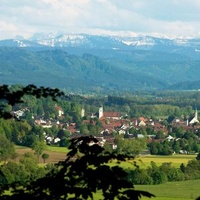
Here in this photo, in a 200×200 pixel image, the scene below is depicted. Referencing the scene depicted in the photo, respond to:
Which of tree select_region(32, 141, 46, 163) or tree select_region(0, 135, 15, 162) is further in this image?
tree select_region(32, 141, 46, 163)

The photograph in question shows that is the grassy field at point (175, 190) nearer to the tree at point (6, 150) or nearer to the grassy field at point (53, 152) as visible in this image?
the grassy field at point (53, 152)

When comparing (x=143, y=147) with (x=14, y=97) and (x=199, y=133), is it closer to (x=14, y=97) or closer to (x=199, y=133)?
(x=199, y=133)

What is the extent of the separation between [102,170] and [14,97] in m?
0.92

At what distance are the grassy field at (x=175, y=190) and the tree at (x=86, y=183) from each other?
982 inches

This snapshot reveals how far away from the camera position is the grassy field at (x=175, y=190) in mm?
33125

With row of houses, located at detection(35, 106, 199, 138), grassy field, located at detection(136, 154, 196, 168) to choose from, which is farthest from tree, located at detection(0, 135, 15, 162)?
row of houses, located at detection(35, 106, 199, 138)

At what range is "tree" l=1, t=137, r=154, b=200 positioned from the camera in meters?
5.98

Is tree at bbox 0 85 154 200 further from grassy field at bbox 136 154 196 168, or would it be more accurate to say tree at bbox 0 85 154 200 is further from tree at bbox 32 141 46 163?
tree at bbox 32 141 46 163

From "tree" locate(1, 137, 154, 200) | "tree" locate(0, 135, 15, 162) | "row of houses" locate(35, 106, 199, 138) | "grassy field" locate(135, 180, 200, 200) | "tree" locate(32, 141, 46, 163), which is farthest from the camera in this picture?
"row of houses" locate(35, 106, 199, 138)

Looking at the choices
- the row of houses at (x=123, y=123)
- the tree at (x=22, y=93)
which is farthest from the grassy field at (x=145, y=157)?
the tree at (x=22, y=93)

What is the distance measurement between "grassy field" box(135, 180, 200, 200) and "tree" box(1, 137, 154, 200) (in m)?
24.9

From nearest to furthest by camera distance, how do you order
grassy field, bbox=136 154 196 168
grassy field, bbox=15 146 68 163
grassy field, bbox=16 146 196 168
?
grassy field, bbox=15 146 68 163
grassy field, bbox=16 146 196 168
grassy field, bbox=136 154 196 168

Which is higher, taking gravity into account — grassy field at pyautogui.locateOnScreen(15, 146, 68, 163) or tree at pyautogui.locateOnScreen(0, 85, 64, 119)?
tree at pyautogui.locateOnScreen(0, 85, 64, 119)

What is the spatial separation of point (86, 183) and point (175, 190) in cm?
3101
